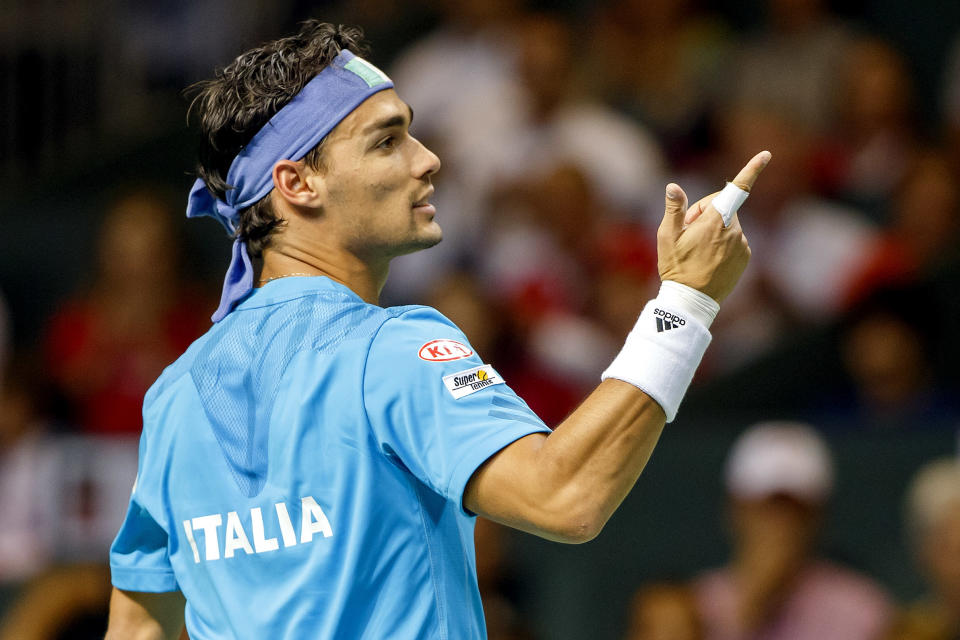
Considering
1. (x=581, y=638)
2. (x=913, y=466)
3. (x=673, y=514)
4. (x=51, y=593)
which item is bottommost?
(x=51, y=593)

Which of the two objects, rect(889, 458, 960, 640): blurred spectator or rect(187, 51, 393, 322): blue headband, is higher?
rect(187, 51, 393, 322): blue headband

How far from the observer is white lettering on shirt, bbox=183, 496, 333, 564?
2545mm

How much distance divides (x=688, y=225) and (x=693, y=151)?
5060 mm

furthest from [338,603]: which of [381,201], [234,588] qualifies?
[381,201]

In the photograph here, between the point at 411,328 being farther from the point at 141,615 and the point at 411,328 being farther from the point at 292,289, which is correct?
the point at 141,615

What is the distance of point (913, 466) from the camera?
5527 mm

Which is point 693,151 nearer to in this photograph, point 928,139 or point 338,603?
point 928,139

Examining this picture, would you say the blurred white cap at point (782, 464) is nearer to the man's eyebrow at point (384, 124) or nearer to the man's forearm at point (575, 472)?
the man's eyebrow at point (384, 124)

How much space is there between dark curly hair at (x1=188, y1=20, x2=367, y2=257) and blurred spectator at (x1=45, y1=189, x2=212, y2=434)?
13.9ft

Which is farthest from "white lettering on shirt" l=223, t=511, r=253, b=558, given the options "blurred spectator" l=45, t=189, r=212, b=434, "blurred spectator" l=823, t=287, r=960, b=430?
"blurred spectator" l=45, t=189, r=212, b=434

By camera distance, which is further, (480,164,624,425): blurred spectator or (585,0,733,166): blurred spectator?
(585,0,733,166): blurred spectator

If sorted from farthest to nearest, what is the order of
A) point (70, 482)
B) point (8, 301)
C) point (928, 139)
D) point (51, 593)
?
point (8, 301)
point (928, 139)
point (70, 482)
point (51, 593)

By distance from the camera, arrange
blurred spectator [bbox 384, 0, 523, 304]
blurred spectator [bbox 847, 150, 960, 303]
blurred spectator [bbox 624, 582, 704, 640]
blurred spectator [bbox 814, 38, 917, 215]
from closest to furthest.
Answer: blurred spectator [bbox 624, 582, 704, 640], blurred spectator [bbox 847, 150, 960, 303], blurred spectator [bbox 814, 38, 917, 215], blurred spectator [bbox 384, 0, 523, 304]

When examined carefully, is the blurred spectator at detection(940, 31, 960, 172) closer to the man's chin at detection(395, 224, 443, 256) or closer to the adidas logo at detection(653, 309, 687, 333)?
the man's chin at detection(395, 224, 443, 256)
